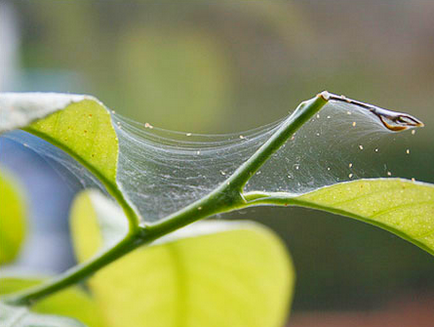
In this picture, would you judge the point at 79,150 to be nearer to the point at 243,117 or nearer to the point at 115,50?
the point at 243,117

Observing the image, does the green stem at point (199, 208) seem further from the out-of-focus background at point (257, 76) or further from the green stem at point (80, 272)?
the out-of-focus background at point (257, 76)

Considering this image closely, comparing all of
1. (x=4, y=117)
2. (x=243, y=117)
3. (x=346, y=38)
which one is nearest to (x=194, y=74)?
(x=243, y=117)

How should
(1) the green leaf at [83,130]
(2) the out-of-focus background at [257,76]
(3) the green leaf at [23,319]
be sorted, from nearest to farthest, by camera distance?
(1) the green leaf at [83,130] < (3) the green leaf at [23,319] < (2) the out-of-focus background at [257,76]

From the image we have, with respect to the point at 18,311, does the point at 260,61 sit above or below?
above

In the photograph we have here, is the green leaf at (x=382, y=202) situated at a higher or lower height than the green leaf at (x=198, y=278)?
higher

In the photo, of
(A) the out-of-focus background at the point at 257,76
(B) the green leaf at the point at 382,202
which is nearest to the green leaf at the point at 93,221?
(B) the green leaf at the point at 382,202

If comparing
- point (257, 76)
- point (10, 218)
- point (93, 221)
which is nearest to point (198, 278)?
point (93, 221)

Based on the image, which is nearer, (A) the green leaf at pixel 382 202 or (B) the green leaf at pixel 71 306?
(A) the green leaf at pixel 382 202
